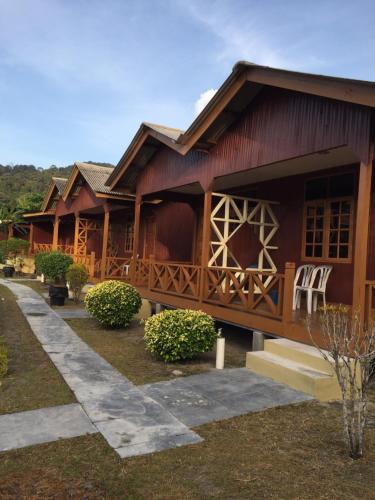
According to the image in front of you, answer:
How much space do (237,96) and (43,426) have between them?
21.9 ft

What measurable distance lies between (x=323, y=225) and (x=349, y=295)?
1.58 m

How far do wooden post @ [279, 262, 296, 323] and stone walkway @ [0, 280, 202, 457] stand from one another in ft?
8.92

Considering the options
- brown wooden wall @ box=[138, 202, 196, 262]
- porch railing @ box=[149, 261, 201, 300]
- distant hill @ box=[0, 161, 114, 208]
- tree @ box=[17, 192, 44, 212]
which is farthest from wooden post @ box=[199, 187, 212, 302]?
distant hill @ box=[0, 161, 114, 208]

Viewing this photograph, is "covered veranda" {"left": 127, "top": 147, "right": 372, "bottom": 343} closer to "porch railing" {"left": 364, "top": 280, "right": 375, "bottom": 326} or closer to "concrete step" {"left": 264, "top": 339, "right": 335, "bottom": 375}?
"concrete step" {"left": 264, "top": 339, "right": 335, "bottom": 375}

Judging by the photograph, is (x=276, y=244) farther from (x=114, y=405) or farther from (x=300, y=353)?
(x=114, y=405)

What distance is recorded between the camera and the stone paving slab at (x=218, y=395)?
4895mm

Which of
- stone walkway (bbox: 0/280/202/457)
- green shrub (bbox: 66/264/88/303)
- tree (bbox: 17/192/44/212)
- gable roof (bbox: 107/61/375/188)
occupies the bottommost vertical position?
stone walkway (bbox: 0/280/202/457)

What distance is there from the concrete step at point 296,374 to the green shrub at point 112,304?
3.97 m

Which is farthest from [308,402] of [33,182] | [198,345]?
[33,182]

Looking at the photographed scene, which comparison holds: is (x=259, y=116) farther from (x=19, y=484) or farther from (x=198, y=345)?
(x=19, y=484)

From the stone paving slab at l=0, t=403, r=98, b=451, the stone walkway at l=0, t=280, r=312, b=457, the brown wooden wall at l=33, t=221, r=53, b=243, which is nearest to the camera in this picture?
the stone paving slab at l=0, t=403, r=98, b=451

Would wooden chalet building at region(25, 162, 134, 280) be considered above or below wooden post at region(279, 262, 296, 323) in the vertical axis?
above

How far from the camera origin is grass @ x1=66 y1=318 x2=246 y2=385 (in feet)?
21.5

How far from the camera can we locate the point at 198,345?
7047 mm
